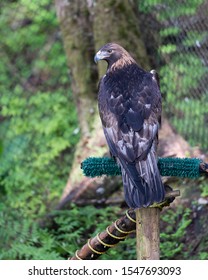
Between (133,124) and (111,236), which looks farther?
(133,124)

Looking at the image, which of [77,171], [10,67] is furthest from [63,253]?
[10,67]

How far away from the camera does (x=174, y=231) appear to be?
8.02m

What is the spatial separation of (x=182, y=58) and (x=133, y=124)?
2.91m

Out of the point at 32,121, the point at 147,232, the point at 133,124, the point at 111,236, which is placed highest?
the point at 133,124

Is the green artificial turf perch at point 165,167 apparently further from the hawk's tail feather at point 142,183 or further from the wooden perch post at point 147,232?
the wooden perch post at point 147,232

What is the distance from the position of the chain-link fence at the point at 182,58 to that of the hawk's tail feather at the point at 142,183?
2.95 metres

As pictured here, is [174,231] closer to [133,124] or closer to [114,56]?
[114,56]

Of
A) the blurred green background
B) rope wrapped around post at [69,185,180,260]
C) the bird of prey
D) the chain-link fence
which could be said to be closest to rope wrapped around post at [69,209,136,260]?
rope wrapped around post at [69,185,180,260]

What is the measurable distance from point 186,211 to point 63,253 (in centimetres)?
128

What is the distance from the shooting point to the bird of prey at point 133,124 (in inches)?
217

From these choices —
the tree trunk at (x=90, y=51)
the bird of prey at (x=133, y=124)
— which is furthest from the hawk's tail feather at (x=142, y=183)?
the tree trunk at (x=90, y=51)

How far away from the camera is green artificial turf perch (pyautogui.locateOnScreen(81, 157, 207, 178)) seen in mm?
5578

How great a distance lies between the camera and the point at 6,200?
1021 cm

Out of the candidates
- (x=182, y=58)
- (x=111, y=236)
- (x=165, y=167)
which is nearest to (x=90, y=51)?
(x=182, y=58)
